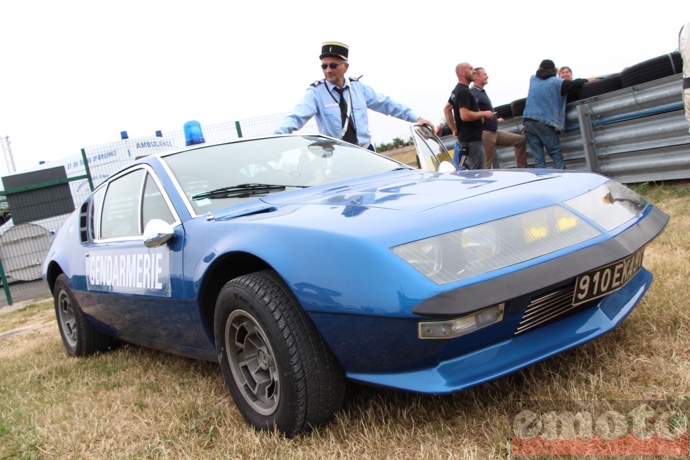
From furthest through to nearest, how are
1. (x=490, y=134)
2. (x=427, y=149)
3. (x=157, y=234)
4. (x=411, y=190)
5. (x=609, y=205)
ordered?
(x=490, y=134) < (x=427, y=149) < (x=157, y=234) < (x=411, y=190) < (x=609, y=205)

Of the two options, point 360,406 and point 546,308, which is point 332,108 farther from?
point 546,308

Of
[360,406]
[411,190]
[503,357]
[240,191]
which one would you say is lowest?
[360,406]

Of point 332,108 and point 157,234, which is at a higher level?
point 332,108

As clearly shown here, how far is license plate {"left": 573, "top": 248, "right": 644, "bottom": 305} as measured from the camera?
192 centimetres

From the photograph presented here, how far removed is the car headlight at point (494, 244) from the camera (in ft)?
5.86

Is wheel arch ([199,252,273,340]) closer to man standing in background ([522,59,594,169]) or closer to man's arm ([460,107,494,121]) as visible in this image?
man's arm ([460,107,494,121])

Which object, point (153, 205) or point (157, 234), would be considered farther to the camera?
point (153, 205)

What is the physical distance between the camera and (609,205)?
7.39 feet

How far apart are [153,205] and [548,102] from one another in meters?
5.56

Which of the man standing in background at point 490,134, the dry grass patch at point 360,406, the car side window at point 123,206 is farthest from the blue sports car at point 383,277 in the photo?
the man standing in background at point 490,134

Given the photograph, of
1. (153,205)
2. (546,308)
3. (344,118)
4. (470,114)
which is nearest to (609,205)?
(546,308)

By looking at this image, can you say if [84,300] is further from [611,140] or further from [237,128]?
[237,128]

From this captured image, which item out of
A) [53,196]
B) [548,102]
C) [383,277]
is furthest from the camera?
[53,196]

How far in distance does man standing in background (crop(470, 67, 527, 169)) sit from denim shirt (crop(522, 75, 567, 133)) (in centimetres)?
52
